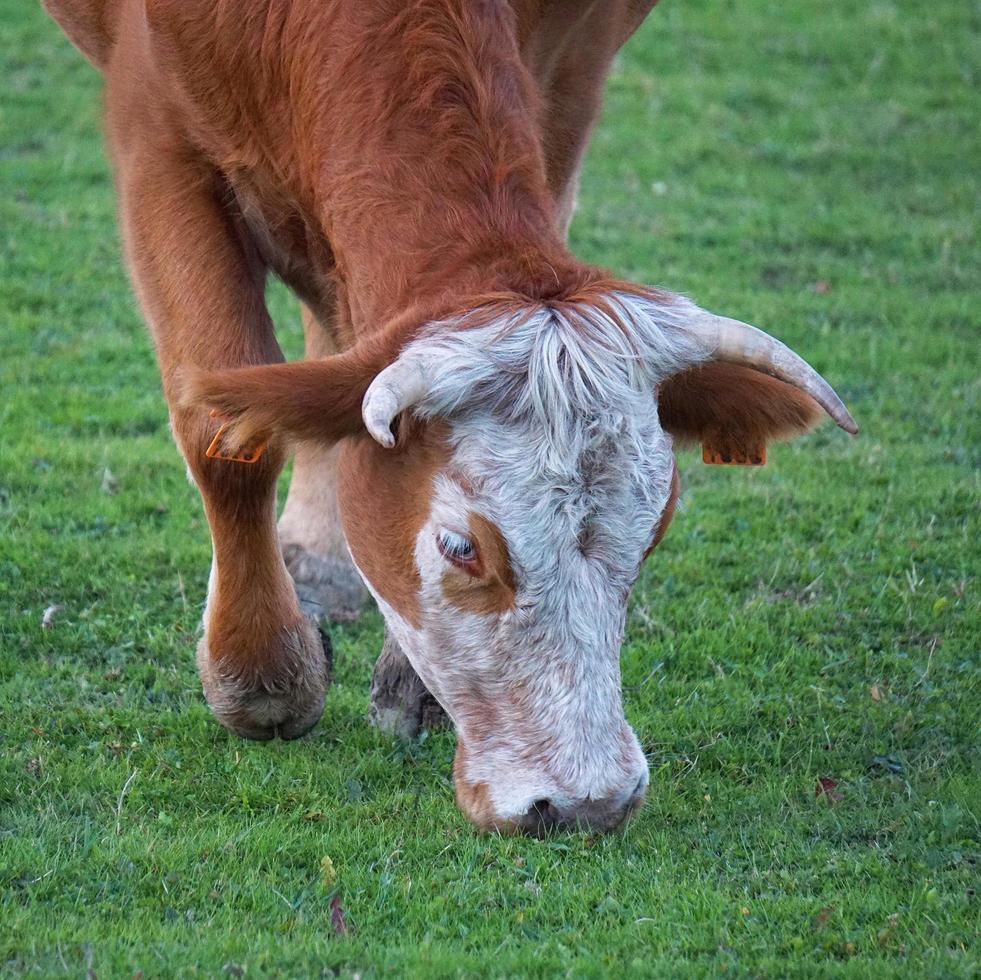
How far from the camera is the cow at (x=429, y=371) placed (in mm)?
3887

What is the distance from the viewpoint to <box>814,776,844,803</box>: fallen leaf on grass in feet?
15.9

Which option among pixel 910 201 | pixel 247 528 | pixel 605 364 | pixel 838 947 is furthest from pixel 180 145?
pixel 910 201

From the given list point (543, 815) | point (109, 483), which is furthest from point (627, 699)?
point (109, 483)

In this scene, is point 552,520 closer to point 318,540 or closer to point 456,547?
point 456,547

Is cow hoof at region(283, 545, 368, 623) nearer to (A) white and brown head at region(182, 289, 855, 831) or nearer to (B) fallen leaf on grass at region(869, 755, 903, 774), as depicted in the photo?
(A) white and brown head at region(182, 289, 855, 831)

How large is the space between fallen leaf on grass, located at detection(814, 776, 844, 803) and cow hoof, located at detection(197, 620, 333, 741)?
1.63 metres

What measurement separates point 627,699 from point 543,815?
4.84 feet

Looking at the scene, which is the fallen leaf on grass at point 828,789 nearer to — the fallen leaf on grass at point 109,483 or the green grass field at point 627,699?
the green grass field at point 627,699

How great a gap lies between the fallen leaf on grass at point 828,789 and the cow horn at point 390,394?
6.49 feet

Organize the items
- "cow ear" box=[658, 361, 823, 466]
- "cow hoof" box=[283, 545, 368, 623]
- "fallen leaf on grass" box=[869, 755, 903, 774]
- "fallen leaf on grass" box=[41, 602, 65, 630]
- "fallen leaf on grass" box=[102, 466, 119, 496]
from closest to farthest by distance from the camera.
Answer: "cow ear" box=[658, 361, 823, 466], "fallen leaf on grass" box=[869, 755, 903, 774], "fallen leaf on grass" box=[41, 602, 65, 630], "cow hoof" box=[283, 545, 368, 623], "fallen leaf on grass" box=[102, 466, 119, 496]

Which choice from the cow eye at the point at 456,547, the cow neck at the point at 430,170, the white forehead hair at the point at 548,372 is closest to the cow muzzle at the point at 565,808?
the cow eye at the point at 456,547

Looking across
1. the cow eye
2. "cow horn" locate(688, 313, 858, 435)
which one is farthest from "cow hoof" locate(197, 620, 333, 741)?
"cow horn" locate(688, 313, 858, 435)

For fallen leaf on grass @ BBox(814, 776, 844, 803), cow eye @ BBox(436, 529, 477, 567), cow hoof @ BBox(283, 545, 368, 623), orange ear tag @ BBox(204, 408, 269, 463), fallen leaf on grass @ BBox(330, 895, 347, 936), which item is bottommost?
cow hoof @ BBox(283, 545, 368, 623)

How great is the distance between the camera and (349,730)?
5238mm
